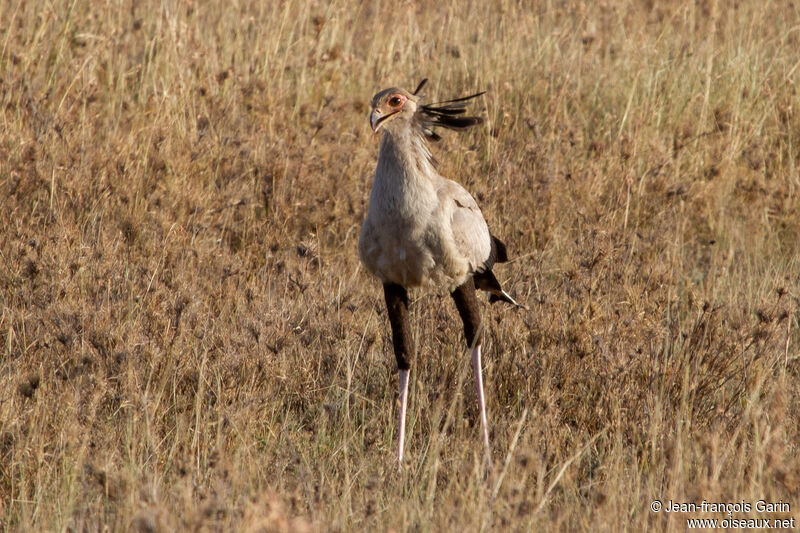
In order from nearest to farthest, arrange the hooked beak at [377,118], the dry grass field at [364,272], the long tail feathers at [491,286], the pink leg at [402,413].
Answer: the dry grass field at [364,272]
the hooked beak at [377,118]
the pink leg at [402,413]
the long tail feathers at [491,286]

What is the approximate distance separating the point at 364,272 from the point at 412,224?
1853 mm

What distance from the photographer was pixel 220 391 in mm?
4023

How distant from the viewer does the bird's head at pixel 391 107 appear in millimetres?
3805

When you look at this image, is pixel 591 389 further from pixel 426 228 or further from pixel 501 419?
pixel 426 228

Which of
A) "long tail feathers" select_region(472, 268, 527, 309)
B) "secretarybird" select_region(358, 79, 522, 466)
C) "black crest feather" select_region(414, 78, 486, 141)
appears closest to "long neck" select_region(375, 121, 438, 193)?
"secretarybird" select_region(358, 79, 522, 466)

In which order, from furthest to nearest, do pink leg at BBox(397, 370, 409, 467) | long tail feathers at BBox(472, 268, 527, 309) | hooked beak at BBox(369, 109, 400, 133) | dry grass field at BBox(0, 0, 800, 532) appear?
long tail feathers at BBox(472, 268, 527, 309) < pink leg at BBox(397, 370, 409, 467) < hooked beak at BBox(369, 109, 400, 133) < dry grass field at BBox(0, 0, 800, 532)

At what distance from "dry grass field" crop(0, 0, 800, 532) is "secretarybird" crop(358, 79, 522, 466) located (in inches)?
16.3

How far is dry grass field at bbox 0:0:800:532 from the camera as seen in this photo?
340 centimetres

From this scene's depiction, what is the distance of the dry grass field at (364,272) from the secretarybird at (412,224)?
1.35 ft

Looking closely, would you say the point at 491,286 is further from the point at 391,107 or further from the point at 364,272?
the point at 364,272

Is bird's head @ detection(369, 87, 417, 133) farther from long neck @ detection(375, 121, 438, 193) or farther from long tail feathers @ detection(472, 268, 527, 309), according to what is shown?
long tail feathers @ detection(472, 268, 527, 309)

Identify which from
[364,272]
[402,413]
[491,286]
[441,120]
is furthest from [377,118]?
[364,272]

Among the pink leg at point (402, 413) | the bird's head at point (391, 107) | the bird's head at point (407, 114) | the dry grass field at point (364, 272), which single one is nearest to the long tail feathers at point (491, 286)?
the dry grass field at point (364, 272)

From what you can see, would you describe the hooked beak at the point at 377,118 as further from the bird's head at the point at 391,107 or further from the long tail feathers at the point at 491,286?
the long tail feathers at the point at 491,286
